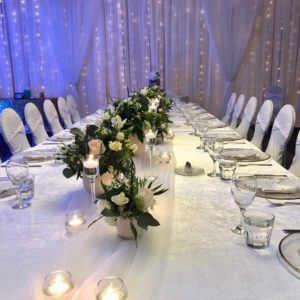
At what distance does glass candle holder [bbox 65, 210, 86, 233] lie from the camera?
1.13 m

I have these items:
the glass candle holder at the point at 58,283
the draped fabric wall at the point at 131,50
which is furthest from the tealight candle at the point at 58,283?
the draped fabric wall at the point at 131,50

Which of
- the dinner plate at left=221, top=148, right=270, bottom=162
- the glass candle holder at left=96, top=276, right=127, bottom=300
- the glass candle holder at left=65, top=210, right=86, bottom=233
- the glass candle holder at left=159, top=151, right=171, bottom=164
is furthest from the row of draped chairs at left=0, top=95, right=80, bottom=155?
the glass candle holder at left=96, top=276, right=127, bottom=300

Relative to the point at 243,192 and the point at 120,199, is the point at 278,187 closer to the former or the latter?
the point at 243,192

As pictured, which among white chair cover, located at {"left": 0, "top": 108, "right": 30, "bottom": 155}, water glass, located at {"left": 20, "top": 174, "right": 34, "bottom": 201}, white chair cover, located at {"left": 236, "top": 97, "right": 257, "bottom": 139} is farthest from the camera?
white chair cover, located at {"left": 236, "top": 97, "right": 257, "bottom": 139}

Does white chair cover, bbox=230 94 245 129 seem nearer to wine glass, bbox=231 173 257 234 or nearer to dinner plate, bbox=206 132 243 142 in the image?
dinner plate, bbox=206 132 243 142

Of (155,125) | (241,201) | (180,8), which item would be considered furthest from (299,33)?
(241,201)

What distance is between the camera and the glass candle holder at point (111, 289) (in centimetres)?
75

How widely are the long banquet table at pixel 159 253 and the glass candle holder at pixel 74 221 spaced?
0.10 feet

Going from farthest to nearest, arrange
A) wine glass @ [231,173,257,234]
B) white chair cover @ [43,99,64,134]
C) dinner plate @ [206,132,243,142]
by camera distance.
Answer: white chair cover @ [43,99,64,134]
dinner plate @ [206,132,243,142]
wine glass @ [231,173,257,234]

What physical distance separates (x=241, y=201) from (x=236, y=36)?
4.80 meters

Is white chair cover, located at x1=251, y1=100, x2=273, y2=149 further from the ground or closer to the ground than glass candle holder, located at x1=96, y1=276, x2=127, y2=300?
closer to the ground

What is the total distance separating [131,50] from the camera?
5.50m

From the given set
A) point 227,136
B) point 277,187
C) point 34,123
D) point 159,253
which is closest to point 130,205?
point 159,253

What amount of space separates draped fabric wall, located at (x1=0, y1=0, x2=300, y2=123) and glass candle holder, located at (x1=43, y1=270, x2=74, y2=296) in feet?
16.2
